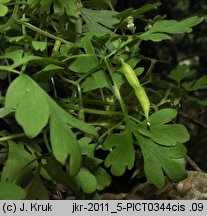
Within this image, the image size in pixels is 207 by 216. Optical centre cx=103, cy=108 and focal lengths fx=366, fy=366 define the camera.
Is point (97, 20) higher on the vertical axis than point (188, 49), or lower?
higher

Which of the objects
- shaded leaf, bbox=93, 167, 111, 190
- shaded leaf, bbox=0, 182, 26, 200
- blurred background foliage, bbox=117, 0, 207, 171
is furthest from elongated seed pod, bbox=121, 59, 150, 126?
blurred background foliage, bbox=117, 0, 207, 171

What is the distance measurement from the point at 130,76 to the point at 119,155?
0.15 meters

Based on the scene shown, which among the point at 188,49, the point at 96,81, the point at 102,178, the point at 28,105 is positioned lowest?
the point at 188,49

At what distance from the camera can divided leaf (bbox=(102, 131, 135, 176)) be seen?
674 millimetres

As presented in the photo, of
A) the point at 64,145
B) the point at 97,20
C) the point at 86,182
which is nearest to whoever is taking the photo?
the point at 64,145

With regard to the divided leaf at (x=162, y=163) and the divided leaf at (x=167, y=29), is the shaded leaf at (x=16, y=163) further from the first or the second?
the divided leaf at (x=167, y=29)

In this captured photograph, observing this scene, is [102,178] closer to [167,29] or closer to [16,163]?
[16,163]

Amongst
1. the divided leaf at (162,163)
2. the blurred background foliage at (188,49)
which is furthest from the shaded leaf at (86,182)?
the blurred background foliage at (188,49)

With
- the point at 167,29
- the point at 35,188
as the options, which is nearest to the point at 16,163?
the point at 35,188

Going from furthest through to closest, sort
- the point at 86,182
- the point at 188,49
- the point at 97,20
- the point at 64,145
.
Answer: the point at 188,49
the point at 97,20
the point at 86,182
the point at 64,145

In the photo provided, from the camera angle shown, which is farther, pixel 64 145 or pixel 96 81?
pixel 96 81

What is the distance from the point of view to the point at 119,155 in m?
0.68

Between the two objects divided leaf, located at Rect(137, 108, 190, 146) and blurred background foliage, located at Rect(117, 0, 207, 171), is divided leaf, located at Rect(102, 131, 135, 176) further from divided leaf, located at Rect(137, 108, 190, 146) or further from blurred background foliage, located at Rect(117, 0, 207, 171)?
blurred background foliage, located at Rect(117, 0, 207, 171)

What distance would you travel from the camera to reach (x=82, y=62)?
0.70 m
